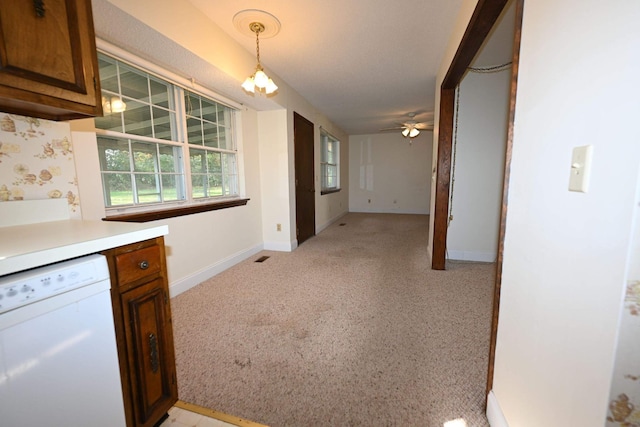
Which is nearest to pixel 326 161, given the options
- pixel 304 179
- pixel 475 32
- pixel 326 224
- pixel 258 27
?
pixel 326 224

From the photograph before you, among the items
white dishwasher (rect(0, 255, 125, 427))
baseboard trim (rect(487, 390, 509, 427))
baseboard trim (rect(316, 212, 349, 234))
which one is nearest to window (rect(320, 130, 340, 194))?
baseboard trim (rect(316, 212, 349, 234))

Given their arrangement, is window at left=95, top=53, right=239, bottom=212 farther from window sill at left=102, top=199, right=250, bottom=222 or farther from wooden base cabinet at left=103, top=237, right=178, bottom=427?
wooden base cabinet at left=103, top=237, right=178, bottom=427

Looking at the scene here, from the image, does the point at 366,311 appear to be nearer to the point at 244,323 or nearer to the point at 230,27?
the point at 244,323

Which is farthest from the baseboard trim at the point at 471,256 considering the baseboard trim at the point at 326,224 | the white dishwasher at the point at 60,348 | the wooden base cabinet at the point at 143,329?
the white dishwasher at the point at 60,348

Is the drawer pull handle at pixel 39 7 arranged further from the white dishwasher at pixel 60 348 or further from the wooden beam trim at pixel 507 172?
the wooden beam trim at pixel 507 172

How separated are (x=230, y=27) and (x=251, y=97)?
2.74ft

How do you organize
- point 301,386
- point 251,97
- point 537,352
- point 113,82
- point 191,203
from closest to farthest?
1. point 537,352
2. point 301,386
3. point 113,82
4. point 191,203
5. point 251,97

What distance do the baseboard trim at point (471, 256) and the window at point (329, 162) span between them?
2.95 meters

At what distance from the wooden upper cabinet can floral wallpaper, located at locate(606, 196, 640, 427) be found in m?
1.90

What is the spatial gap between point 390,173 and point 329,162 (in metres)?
2.10

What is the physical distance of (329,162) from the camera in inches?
259

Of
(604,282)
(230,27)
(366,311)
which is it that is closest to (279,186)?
(230,27)

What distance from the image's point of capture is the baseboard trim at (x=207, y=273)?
244 centimetres

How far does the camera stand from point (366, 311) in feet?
7.04
